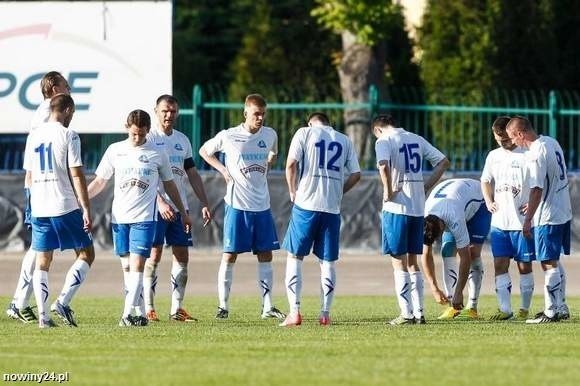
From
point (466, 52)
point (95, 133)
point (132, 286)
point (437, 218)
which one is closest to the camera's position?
point (132, 286)

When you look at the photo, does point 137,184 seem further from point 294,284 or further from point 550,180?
point 550,180

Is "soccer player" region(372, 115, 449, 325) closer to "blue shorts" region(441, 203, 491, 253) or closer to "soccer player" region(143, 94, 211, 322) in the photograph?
"blue shorts" region(441, 203, 491, 253)

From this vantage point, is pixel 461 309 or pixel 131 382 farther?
pixel 461 309

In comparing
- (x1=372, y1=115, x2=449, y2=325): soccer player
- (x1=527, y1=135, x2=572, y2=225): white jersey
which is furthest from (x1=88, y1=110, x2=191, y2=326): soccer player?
(x1=527, y1=135, x2=572, y2=225): white jersey

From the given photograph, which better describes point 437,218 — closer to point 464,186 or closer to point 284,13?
point 464,186

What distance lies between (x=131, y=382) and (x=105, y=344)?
7.63 feet

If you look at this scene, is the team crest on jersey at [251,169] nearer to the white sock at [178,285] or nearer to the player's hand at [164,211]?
the player's hand at [164,211]

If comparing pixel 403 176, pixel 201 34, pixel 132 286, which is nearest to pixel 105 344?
pixel 132 286

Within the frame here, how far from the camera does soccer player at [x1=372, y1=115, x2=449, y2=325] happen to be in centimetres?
1568

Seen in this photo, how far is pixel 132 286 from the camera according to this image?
15203mm

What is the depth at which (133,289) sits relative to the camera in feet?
49.9

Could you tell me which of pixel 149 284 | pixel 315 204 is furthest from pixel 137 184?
pixel 149 284

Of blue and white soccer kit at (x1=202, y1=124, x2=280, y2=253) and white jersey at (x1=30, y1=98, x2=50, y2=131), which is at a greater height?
white jersey at (x1=30, y1=98, x2=50, y2=131)

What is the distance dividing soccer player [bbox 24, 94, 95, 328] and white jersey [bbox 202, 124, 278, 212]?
198 centimetres
